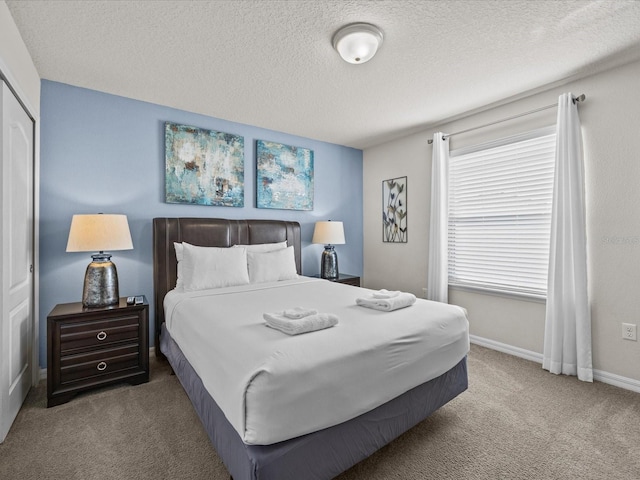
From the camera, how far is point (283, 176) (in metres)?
4.18

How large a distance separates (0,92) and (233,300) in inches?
74.5

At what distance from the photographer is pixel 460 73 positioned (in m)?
2.68

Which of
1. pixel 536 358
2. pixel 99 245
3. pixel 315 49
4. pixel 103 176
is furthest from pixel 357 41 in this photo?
pixel 536 358

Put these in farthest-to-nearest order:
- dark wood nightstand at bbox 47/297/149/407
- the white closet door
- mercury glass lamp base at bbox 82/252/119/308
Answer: mercury glass lamp base at bbox 82/252/119/308, dark wood nightstand at bbox 47/297/149/407, the white closet door

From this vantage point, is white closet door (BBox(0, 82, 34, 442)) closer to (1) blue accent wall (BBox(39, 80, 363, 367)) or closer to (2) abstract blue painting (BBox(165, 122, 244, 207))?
(1) blue accent wall (BBox(39, 80, 363, 367))

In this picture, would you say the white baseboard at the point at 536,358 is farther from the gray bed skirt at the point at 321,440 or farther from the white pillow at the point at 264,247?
the white pillow at the point at 264,247

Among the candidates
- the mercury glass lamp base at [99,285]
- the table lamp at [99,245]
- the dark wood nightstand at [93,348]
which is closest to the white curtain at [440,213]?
the dark wood nightstand at [93,348]

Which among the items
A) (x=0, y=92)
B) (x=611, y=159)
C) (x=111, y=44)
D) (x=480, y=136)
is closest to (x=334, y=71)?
(x=111, y=44)

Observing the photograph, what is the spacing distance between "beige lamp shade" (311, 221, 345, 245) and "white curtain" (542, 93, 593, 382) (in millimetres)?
2251

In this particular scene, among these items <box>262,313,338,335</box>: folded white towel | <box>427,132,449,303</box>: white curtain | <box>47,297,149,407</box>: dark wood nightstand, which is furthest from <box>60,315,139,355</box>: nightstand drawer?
<box>427,132,449,303</box>: white curtain

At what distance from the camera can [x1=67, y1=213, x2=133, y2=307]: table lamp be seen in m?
2.48

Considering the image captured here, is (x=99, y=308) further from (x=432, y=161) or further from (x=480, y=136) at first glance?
(x=480, y=136)

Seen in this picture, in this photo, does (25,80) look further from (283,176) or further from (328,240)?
(328,240)

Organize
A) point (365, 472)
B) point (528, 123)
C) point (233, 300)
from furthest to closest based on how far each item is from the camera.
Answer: point (528, 123) < point (233, 300) < point (365, 472)
